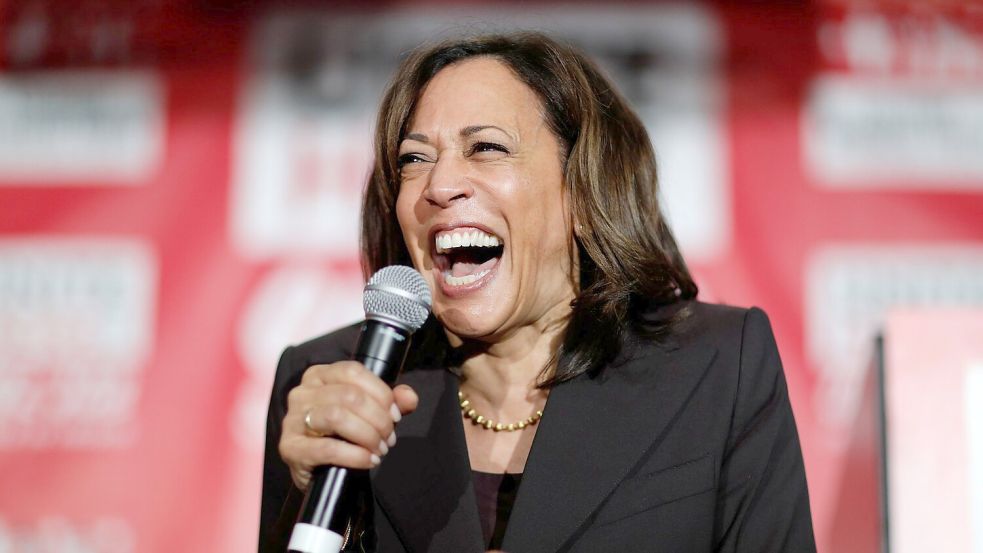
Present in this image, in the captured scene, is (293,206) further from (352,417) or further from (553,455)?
(352,417)

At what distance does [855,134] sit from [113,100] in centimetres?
185

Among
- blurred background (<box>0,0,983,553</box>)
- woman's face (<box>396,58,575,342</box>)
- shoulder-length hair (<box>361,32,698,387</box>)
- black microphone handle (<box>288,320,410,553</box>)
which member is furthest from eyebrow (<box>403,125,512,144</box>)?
blurred background (<box>0,0,983,553</box>)

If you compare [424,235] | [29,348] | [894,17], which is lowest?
[29,348]

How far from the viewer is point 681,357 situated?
53.3 inches

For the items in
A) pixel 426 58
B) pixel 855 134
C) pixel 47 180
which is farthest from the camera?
pixel 47 180

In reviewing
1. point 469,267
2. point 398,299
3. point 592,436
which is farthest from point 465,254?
point 398,299

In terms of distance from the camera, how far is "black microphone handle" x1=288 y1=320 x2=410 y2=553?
81 centimetres

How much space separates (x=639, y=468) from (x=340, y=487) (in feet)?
1.71

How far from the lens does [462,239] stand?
1.32m

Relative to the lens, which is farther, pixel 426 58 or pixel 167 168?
pixel 167 168

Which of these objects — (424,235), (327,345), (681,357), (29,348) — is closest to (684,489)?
(681,357)

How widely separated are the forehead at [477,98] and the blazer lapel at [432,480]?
402 mm

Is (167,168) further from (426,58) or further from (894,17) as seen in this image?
(894,17)

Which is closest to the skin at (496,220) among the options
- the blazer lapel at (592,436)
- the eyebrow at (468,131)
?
the eyebrow at (468,131)
